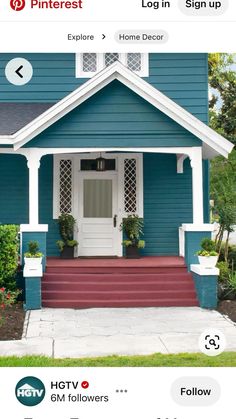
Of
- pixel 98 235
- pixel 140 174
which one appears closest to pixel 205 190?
pixel 140 174

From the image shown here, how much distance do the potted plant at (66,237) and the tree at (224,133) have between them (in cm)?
402

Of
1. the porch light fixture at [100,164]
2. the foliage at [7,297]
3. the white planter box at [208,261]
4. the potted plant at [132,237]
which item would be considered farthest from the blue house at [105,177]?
the foliage at [7,297]

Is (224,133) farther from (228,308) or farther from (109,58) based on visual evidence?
(228,308)

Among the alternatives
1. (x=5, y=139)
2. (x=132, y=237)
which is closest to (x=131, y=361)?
(x=5, y=139)

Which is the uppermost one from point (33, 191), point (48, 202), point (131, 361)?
point (33, 191)

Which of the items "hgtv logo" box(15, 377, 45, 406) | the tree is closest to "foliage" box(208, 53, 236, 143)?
the tree

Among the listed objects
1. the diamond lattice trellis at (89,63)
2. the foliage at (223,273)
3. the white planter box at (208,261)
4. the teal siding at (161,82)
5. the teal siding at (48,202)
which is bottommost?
the foliage at (223,273)

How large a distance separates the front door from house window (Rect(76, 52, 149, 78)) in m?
2.66

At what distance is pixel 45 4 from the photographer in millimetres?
4891

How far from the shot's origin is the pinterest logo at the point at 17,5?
4.93 meters

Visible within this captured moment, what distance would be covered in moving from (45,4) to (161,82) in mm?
8543

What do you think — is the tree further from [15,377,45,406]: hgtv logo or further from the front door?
[15,377,45,406]: hgtv logo

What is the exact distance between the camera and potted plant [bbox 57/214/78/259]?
40.4 ft

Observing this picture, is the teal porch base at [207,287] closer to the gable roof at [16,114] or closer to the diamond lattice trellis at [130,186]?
the diamond lattice trellis at [130,186]
